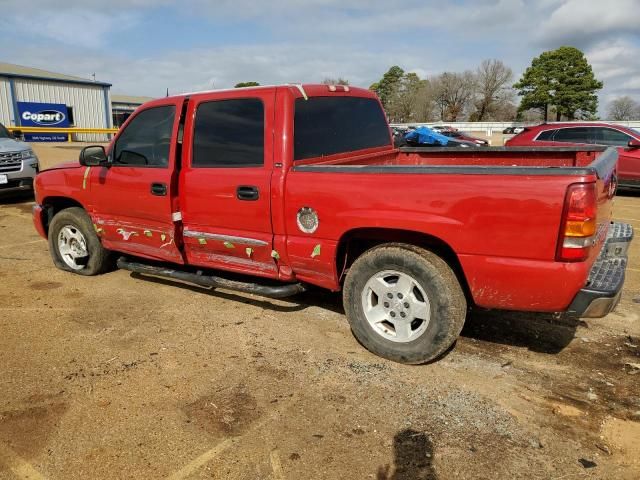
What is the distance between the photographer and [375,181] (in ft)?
10.8

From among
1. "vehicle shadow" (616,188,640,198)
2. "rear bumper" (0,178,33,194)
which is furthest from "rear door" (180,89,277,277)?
"vehicle shadow" (616,188,640,198)

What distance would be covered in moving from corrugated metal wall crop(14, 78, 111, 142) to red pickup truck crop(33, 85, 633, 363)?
35.5 meters

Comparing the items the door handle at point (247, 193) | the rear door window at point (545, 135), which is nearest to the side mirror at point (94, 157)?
the door handle at point (247, 193)

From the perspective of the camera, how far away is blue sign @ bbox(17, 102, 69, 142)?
3375 cm

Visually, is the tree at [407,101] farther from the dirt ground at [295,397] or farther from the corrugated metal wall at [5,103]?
the dirt ground at [295,397]

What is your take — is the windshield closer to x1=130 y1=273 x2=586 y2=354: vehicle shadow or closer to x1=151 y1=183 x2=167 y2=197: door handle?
x1=130 y1=273 x2=586 y2=354: vehicle shadow

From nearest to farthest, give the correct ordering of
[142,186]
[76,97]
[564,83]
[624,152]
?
[142,186], [624,152], [76,97], [564,83]

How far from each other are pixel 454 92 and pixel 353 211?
263 feet

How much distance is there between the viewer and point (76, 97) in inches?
1500

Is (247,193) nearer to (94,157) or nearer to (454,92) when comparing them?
(94,157)

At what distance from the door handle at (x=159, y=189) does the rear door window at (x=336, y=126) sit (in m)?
1.29

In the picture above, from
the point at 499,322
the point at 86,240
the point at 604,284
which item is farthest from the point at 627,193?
the point at 86,240

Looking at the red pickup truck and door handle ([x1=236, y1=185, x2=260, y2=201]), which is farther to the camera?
door handle ([x1=236, y1=185, x2=260, y2=201])

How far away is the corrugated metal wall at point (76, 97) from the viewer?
34812mm
